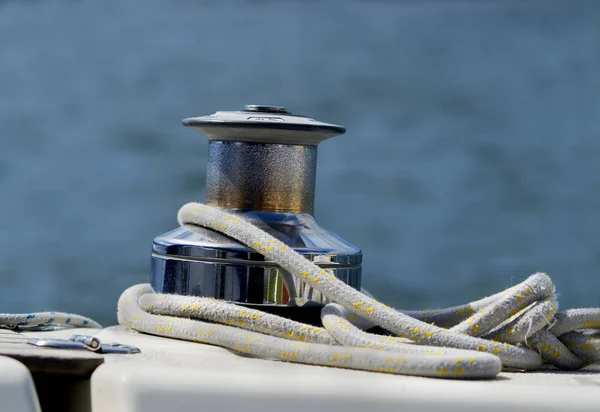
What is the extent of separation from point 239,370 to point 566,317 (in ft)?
1.31

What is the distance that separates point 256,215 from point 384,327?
0.27 meters

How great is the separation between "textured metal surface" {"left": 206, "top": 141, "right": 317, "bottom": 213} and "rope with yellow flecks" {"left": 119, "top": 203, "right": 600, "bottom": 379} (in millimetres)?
76

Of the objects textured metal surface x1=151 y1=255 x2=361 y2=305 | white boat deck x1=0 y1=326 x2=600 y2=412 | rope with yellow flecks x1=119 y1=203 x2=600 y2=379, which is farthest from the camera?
textured metal surface x1=151 y1=255 x2=361 y2=305

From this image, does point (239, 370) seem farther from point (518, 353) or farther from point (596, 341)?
point (596, 341)

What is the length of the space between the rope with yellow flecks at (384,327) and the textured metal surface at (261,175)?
8cm

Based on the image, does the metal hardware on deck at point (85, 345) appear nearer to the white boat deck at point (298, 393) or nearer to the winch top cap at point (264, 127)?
the white boat deck at point (298, 393)

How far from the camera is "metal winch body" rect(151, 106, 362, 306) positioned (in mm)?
1195

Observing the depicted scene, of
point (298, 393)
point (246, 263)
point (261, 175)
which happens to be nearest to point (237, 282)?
point (246, 263)

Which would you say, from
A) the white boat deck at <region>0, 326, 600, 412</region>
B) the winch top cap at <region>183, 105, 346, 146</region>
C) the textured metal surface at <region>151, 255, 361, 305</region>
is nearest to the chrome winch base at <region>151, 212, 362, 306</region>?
the textured metal surface at <region>151, 255, 361, 305</region>

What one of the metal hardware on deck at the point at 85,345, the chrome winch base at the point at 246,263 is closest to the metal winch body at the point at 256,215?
the chrome winch base at the point at 246,263

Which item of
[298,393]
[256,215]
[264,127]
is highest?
[264,127]

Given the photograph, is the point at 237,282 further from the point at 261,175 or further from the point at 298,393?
the point at 298,393

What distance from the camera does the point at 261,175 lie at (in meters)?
1.28

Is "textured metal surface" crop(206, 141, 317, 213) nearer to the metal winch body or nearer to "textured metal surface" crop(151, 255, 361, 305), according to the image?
the metal winch body
